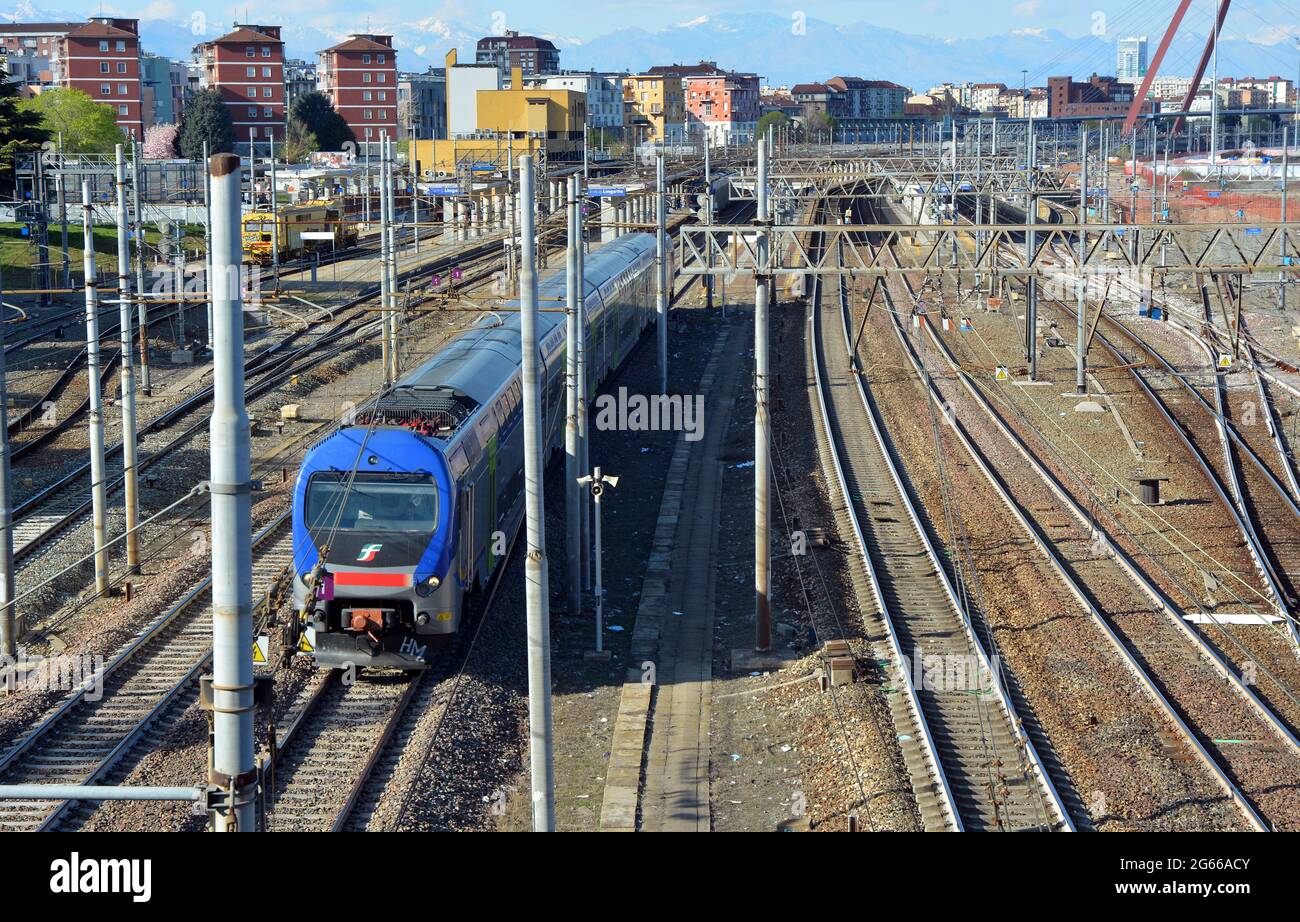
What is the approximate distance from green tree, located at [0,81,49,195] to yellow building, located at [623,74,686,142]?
87168 millimetres

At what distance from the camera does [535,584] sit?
955 centimetres

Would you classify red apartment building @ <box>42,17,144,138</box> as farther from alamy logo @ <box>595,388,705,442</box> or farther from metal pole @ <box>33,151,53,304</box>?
alamy logo @ <box>595,388,705,442</box>

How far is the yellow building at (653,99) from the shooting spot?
14162 centimetres

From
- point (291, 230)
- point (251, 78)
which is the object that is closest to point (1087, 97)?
point (251, 78)

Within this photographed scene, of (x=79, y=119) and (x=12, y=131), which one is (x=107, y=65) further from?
(x=12, y=131)

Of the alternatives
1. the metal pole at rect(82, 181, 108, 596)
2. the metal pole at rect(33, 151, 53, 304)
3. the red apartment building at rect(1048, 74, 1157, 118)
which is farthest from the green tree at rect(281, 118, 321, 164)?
the red apartment building at rect(1048, 74, 1157, 118)

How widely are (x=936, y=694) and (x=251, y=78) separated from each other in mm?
96774

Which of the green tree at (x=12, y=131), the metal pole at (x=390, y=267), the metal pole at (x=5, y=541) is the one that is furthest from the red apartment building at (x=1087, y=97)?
the metal pole at (x=5, y=541)

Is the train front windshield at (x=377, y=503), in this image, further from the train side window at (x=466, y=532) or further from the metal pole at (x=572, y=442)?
the metal pole at (x=572, y=442)

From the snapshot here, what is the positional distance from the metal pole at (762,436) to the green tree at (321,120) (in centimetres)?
8607

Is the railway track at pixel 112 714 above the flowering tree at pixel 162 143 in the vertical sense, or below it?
below

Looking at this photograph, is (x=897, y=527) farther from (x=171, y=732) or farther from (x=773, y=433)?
(x=171, y=732)

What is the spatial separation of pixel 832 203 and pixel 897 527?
65.0 metres
